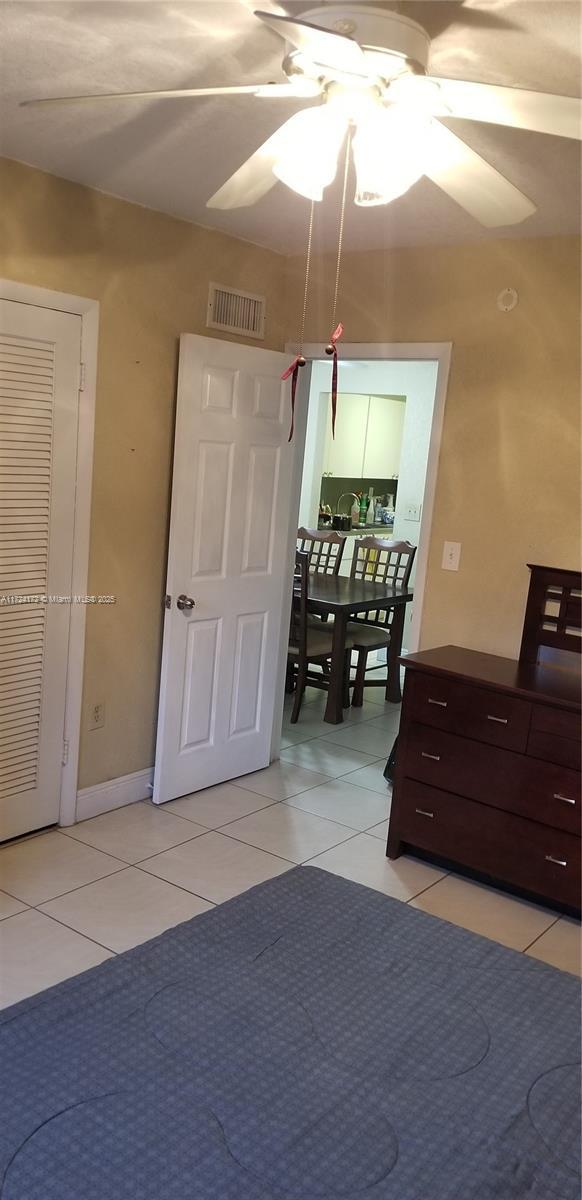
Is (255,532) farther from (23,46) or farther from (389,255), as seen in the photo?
(23,46)

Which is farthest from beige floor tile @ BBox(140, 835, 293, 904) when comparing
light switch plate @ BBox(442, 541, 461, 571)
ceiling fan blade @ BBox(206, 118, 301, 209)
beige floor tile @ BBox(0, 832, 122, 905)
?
ceiling fan blade @ BBox(206, 118, 301, 209)

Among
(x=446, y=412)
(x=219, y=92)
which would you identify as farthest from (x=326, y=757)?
(x=219, y=92)

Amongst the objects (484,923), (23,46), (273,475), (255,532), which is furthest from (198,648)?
(23,46)

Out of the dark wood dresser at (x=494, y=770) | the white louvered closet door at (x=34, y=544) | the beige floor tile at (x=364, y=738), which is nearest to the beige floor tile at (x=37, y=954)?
the white louvered closet door at (x=34, y=544)

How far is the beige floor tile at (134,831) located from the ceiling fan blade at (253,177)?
229 cm

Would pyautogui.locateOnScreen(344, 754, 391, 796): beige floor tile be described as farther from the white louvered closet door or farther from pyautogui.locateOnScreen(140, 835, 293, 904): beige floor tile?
the white louvered closet door

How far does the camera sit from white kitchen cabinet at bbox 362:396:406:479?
26.8 feet

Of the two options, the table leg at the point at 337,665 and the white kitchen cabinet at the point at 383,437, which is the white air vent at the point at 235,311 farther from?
the white kitchen cabinet at the point at 383,437

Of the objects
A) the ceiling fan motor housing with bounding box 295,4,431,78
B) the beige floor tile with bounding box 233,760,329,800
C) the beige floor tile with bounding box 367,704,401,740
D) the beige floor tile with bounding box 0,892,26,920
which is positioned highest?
the ceiling fan motor housing with bounding box 295,4,431,78

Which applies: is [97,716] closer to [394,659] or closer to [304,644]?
[304,644]

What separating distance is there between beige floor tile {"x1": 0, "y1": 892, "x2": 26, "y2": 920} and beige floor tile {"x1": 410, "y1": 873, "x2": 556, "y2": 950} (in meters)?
1.36

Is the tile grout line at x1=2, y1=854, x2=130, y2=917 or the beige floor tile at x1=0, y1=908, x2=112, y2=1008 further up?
the tile grout line at x1=2, y1=854, x2=130, y2=917

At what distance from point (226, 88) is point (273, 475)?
8.18 feet

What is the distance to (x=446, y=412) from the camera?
3836mm
